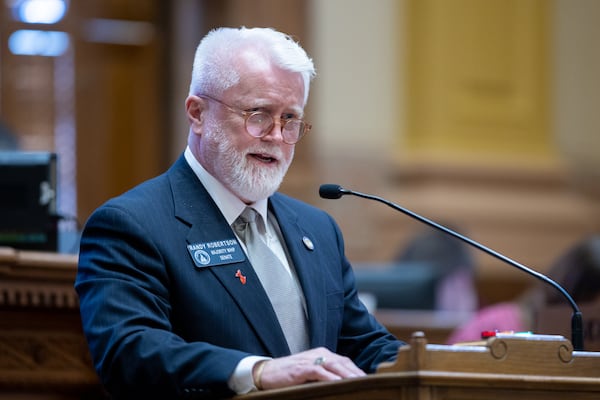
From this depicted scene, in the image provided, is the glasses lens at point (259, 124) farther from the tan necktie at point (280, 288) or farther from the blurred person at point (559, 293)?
the blurred person at point (559, 293)

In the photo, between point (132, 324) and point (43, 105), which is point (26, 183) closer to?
point (132, 324)

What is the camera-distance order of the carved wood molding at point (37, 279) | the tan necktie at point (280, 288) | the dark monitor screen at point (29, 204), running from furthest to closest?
the dark monitor screen at point (29, 204) < the carved wood molding at point (37, 279) < the tan necktie at point (280, 288)

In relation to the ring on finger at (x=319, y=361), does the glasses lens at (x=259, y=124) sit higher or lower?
higher

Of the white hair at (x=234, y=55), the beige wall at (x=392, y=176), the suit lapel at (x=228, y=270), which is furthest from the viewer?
the beige wall at (x=392, y=176)

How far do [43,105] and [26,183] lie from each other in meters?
3.88

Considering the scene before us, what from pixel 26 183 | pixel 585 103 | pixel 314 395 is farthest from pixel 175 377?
pixel 585 103

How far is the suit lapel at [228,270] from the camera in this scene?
105 inches

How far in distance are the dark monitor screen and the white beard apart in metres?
1.01

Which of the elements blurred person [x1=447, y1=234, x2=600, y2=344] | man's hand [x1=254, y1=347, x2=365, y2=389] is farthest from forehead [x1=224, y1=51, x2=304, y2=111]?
blurred person [x1=447, y1=234, x2=600, y2=344]

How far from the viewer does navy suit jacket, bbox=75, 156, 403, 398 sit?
2424mm

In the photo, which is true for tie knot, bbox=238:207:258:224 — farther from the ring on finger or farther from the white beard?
the ring on finger

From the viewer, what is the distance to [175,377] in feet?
7.89

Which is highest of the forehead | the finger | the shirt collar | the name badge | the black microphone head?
the forehead

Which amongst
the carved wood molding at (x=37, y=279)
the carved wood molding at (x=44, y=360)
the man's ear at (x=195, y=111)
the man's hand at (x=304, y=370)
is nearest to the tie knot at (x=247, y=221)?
the man's ear at (x=195, y=111)
